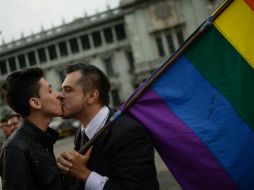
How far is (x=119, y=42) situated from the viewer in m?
37.3

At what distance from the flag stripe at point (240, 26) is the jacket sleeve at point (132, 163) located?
2.98ft

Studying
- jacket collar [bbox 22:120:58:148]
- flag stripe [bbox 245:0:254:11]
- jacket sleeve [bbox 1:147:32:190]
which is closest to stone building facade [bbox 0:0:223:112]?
flag stripe [bbox 245:0:254:11]

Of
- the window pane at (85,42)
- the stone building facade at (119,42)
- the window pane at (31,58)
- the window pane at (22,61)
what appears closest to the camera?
the stone building facade at (119,42)

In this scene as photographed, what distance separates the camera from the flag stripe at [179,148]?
2.50 m

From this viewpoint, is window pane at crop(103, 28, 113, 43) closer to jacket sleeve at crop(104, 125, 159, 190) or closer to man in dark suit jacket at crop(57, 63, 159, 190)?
man in dark suit jacket at crop(57, 63, 159, 190)

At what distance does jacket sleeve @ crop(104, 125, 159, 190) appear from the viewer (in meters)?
2.21

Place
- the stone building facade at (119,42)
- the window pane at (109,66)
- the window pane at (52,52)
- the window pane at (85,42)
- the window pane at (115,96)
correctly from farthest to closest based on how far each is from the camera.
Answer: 1. the window pane at (52,52)
2. the window pane at (85,42)
3. the window pane at (109,66)
4. the window pane at (115,96)
5. the stone building facade at (119,42)

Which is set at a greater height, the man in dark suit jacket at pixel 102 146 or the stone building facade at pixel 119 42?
the stone building facade at pixel 119 42

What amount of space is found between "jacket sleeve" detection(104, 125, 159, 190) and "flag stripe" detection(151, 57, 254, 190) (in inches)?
15.4

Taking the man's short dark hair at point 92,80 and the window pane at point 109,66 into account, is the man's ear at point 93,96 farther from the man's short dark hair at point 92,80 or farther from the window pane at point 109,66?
the window pane at point 109,66

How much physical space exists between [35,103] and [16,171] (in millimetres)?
591

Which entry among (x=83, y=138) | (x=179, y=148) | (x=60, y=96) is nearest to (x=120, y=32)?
(x=60, y=96)

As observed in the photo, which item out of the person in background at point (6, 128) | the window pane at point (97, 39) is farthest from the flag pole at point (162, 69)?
the window pane at point (97, 39)

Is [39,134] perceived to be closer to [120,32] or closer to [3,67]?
[120,32]
